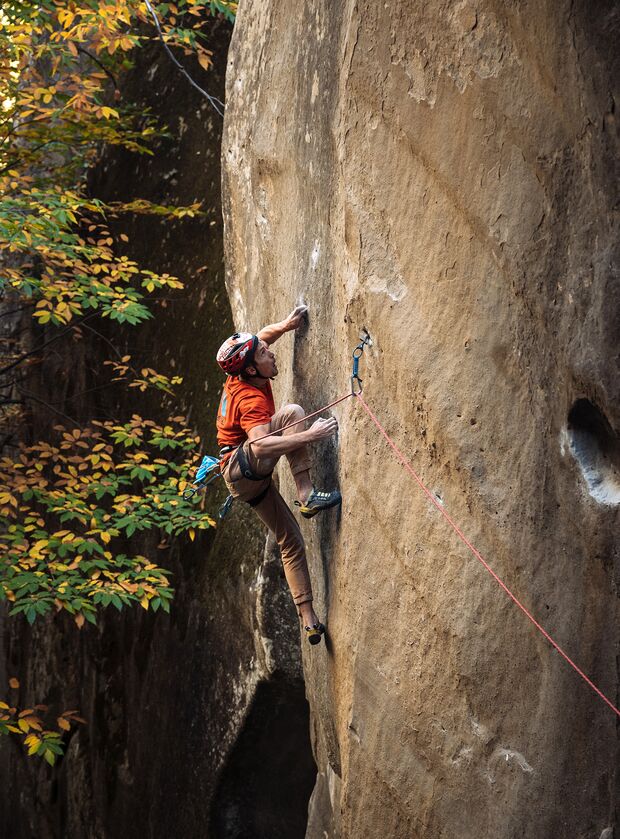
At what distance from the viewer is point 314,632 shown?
5.98 meters

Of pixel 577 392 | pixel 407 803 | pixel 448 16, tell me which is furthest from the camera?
pixel 407 803

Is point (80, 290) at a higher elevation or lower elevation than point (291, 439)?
higher

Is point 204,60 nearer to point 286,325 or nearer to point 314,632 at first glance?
point 286,325

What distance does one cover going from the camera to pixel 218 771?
879 cm

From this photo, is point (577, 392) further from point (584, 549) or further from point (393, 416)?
point (393, 416)

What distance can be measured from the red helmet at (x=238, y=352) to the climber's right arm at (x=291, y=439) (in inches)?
15.2

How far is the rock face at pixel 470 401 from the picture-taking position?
415 centimetres

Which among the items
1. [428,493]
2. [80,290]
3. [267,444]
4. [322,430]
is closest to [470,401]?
[428,493]

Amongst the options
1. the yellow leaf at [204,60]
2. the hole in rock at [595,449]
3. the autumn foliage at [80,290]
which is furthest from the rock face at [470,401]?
the yellow leaf at [204,60]

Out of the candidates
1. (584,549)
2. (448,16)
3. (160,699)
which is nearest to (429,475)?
(584,549)

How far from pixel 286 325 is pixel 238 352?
40cm

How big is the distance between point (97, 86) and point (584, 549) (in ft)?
23.8

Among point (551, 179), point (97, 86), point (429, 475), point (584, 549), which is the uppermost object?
point (97, 86)

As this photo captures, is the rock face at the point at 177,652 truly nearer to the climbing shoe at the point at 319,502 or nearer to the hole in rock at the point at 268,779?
the hole in rock at the point at 268,779
